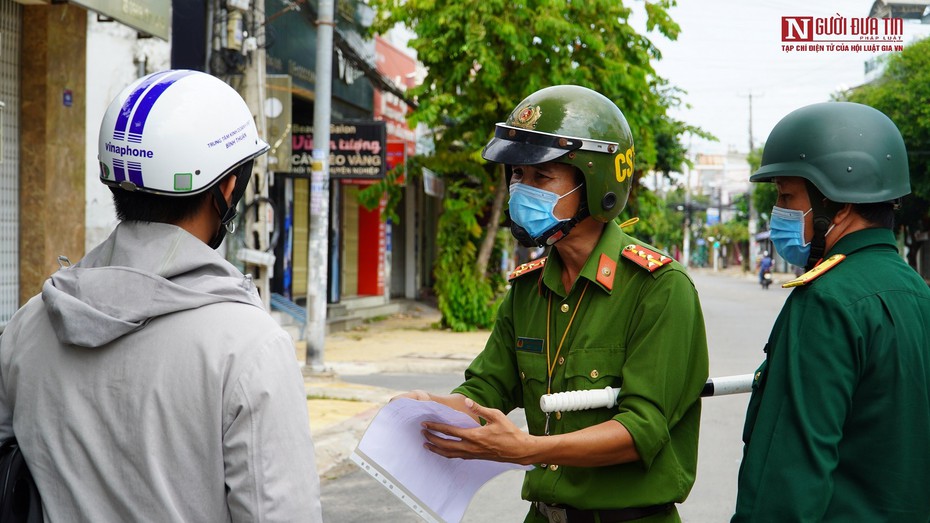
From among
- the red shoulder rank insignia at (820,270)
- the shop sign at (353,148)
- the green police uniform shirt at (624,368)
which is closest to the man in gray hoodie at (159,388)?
the green police uniform shirt at (624,368)

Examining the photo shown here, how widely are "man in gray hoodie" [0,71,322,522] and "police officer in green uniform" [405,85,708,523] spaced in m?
0.59

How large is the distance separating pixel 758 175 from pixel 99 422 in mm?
1555

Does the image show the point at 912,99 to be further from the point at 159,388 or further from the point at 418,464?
the point at 159,388

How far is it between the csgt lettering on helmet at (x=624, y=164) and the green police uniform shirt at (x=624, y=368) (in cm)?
15

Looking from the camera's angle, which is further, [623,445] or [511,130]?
[511,130]

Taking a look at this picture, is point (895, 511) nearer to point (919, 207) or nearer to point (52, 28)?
point (52, 28)

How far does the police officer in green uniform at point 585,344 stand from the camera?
7.08 feet

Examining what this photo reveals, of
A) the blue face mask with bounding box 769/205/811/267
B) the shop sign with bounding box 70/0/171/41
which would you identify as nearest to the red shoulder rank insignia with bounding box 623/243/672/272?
the blue face mask with bounding box 769/205/811/267

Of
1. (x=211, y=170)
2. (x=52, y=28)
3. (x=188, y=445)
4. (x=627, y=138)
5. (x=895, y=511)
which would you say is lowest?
(x=895, y=511)

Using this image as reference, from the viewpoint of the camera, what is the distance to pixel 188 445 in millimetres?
1651

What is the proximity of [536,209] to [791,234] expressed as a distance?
2.07 ft

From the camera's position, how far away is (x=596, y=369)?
90.7 inches

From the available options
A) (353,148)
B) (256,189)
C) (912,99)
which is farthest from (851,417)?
(912,99)

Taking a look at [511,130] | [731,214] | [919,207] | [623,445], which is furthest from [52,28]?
[731,214]
